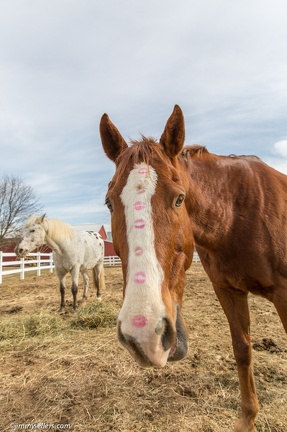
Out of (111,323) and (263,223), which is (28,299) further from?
(263,223)

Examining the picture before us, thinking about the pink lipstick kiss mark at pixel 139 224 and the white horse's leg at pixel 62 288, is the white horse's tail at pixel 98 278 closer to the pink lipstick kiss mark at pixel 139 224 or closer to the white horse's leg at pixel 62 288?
the white horse's leg at pixel 62 288

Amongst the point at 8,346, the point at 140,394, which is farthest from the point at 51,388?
the point at 8,346

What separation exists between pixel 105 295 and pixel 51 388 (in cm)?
652

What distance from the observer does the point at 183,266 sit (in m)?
1.94

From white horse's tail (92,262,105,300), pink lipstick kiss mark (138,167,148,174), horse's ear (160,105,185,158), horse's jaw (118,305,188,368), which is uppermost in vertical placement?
horse's ear (160,105,185,158)

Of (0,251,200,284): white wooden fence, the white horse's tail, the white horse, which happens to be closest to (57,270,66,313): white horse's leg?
the white horse

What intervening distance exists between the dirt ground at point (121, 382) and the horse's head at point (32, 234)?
3205 mm

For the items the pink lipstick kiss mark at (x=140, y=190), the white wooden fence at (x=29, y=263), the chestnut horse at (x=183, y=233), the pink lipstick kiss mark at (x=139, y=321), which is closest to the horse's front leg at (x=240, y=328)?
the chestnut horse at (x=183, y=233)

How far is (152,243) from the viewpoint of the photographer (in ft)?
5.38

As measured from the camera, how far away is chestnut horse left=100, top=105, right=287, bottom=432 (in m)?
1.48

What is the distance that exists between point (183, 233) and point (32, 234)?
7.50m

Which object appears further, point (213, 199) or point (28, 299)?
point (28, 299)

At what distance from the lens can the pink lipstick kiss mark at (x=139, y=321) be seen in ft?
4.56

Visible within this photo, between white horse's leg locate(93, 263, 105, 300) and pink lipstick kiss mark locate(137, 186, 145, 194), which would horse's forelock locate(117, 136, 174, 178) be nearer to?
pink lipstick kiss mark locate(137, 186, 145, 194)
